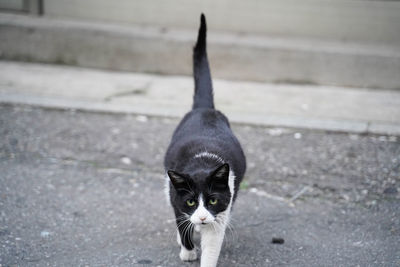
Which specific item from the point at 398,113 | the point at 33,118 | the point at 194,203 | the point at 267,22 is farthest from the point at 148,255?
the point at 267,22

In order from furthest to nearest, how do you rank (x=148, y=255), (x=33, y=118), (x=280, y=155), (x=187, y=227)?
(x=33, y=118) → (x=280, y=155) → (x=148, y=255) → (x=187, y=227)

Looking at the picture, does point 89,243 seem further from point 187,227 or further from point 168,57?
point 168,57

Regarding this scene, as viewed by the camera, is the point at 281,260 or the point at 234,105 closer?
the point at 281,260

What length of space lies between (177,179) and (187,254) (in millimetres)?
628

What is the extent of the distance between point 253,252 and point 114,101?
9.48ft

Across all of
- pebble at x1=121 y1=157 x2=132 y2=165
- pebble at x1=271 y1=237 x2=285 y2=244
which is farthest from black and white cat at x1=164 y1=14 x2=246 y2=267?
pebble at x1=121 y1=157 x2=132 y2=165

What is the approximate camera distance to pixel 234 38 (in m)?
6.66

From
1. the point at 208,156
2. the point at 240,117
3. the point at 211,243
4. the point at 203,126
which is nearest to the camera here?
the point at 211,243

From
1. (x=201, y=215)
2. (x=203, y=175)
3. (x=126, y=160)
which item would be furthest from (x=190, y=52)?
(x=201, y=215)

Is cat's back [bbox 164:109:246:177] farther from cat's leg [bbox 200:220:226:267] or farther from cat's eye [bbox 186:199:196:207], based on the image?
cat's leg [bbox 200:220:226:267]

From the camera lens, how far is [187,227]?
3051 mm

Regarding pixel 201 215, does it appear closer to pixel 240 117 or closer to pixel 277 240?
pixel 277 240

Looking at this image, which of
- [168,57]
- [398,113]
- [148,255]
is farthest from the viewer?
[168,57]

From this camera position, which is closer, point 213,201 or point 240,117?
point 213,201
